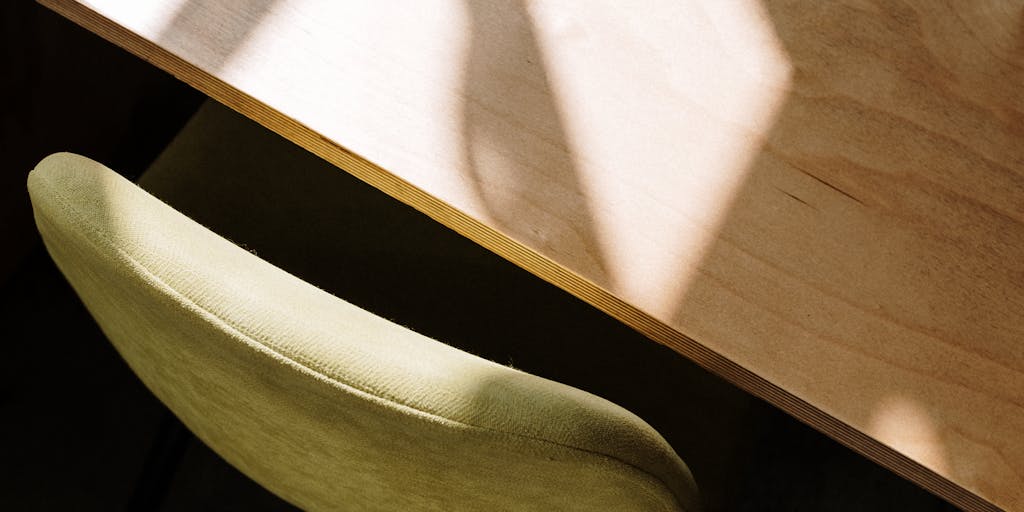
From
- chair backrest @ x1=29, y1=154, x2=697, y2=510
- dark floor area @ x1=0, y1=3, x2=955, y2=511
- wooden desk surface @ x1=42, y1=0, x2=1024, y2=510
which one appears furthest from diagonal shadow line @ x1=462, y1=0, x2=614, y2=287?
dark floor area @ x1=0, y1=3, x2=955, y2=511

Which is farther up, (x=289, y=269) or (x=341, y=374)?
(x=341, y=374)

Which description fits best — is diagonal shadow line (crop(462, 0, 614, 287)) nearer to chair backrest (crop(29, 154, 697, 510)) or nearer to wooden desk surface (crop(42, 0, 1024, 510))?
wooden desk surface (crop(42, 0, 1024, 510))

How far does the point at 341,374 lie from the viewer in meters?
0.39

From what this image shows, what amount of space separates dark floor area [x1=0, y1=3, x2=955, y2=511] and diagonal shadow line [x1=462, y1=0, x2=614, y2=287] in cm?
29

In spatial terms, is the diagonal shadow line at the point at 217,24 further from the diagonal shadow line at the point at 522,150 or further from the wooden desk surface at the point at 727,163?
the diagonal shadow line at the point at 522,150

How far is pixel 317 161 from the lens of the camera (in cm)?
86

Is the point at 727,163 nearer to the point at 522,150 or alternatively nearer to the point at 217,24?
the point at 522,150

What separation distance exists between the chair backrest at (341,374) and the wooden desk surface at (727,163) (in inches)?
4.0

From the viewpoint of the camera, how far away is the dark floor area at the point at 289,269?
81cm

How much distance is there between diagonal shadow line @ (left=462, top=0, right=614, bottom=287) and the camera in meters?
0.52

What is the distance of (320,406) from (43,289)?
109cm

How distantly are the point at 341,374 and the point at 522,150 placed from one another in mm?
211

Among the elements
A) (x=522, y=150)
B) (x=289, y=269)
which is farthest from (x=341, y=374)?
(x=289, y=269)

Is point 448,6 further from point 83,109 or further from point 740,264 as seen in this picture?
point 83,109
